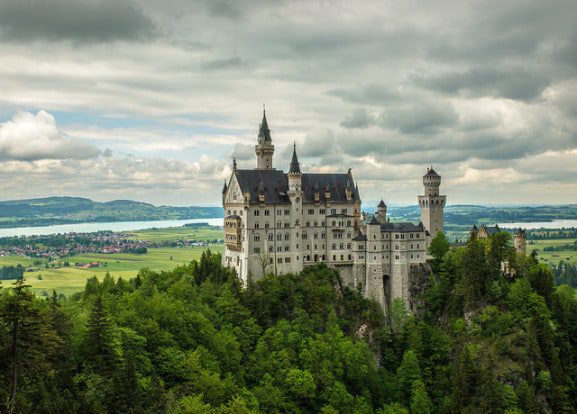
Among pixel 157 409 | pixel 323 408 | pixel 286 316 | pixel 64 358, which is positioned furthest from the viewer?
pixel 286 316

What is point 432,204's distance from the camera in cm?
12700

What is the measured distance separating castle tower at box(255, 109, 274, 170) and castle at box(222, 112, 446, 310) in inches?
37.2

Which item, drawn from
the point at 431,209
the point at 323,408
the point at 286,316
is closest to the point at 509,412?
the point at 323,408

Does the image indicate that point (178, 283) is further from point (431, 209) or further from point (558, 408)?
point (558, 408)

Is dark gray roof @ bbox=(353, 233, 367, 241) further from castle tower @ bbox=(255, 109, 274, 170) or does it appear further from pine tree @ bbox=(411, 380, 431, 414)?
pine tree @ bbox=(411, 380, 431, 414)

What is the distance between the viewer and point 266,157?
4766 inches

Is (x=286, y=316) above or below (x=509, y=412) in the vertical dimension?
above

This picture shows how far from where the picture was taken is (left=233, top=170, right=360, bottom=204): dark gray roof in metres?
112

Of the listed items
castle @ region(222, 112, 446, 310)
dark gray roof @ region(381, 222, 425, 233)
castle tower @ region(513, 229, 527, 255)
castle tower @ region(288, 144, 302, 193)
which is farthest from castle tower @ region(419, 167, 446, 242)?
castle tower @ region(288, 144, 302, 193)

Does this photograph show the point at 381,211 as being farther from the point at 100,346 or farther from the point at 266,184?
the point at 100,346

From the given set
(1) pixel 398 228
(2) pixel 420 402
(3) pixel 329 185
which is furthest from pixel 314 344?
(3) pixel 329 185

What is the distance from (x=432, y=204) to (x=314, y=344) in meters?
44.1

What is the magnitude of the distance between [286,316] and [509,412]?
3703 centimetres

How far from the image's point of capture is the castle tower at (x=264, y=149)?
120438mm
